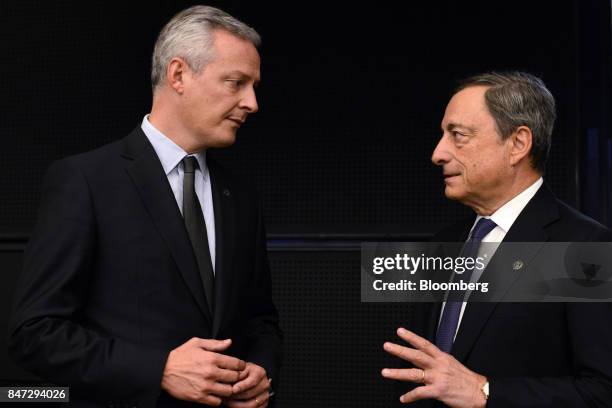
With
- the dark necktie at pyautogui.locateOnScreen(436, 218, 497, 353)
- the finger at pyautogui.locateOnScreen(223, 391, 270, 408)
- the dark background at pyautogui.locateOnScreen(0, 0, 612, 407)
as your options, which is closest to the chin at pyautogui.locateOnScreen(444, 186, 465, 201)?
the dark necktie at pyautogui.locateOnScreen(436, 218, 497, 353)

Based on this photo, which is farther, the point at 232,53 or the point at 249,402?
the point at 232,53

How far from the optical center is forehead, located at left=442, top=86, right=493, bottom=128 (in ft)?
8.08

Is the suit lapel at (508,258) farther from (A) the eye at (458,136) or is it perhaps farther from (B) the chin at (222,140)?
(B) the chin at (222,140)

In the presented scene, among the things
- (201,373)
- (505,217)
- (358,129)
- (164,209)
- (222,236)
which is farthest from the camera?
(358,129)

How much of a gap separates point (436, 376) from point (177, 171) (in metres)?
0.94

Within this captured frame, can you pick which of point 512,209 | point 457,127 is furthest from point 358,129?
point 512,209

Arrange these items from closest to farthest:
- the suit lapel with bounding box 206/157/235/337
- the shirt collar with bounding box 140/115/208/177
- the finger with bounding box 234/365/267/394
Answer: the finger with bounding box 234/365/267/394
the suit lapel with bounding box 206/157/235/337
the shirt collar with bounding box 140/115/208/177

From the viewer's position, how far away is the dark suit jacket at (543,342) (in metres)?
2.05

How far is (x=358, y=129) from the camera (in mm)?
3867

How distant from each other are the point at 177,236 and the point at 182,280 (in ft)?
0.40

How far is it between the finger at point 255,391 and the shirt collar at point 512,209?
879mm

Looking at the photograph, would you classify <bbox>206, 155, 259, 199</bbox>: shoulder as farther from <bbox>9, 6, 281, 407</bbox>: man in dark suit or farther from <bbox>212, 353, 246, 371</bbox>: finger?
<bbox>212, 353, 246, 371</bbox>: finger

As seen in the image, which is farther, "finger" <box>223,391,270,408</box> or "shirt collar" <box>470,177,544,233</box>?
"shirt collar" <box>470,177,544,233</box>

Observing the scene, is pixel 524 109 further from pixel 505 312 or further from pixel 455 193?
pixel 505 312
